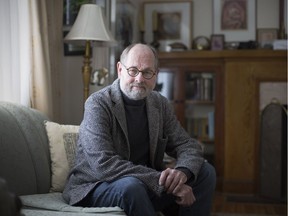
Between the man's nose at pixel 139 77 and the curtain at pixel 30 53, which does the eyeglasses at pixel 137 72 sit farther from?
the curtain at pixel 30 53

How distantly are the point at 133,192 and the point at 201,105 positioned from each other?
9.25 ft

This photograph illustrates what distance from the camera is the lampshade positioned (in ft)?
8.67

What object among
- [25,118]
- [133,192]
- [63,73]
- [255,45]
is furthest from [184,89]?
[133,192]

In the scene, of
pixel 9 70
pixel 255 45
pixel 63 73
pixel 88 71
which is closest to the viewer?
pixel 9 70

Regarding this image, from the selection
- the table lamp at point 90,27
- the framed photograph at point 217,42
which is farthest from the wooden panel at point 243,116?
the table lamp at point 90,27

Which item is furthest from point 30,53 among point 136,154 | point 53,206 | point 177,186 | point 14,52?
point 177,186

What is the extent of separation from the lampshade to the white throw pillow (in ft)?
2.58

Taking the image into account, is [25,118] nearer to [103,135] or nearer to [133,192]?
[103,135]

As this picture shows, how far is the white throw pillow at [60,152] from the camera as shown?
195 cm

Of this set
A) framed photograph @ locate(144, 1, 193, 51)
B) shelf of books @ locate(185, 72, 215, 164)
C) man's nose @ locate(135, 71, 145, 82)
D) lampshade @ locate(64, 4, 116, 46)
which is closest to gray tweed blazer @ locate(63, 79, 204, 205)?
man's nose @ locate(135, 71, 145, 82)

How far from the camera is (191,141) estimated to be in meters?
1.95

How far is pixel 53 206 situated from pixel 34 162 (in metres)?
0.30

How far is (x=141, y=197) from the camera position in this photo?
148cm

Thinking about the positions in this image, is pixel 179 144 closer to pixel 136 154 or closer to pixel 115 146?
pixel 136 154
